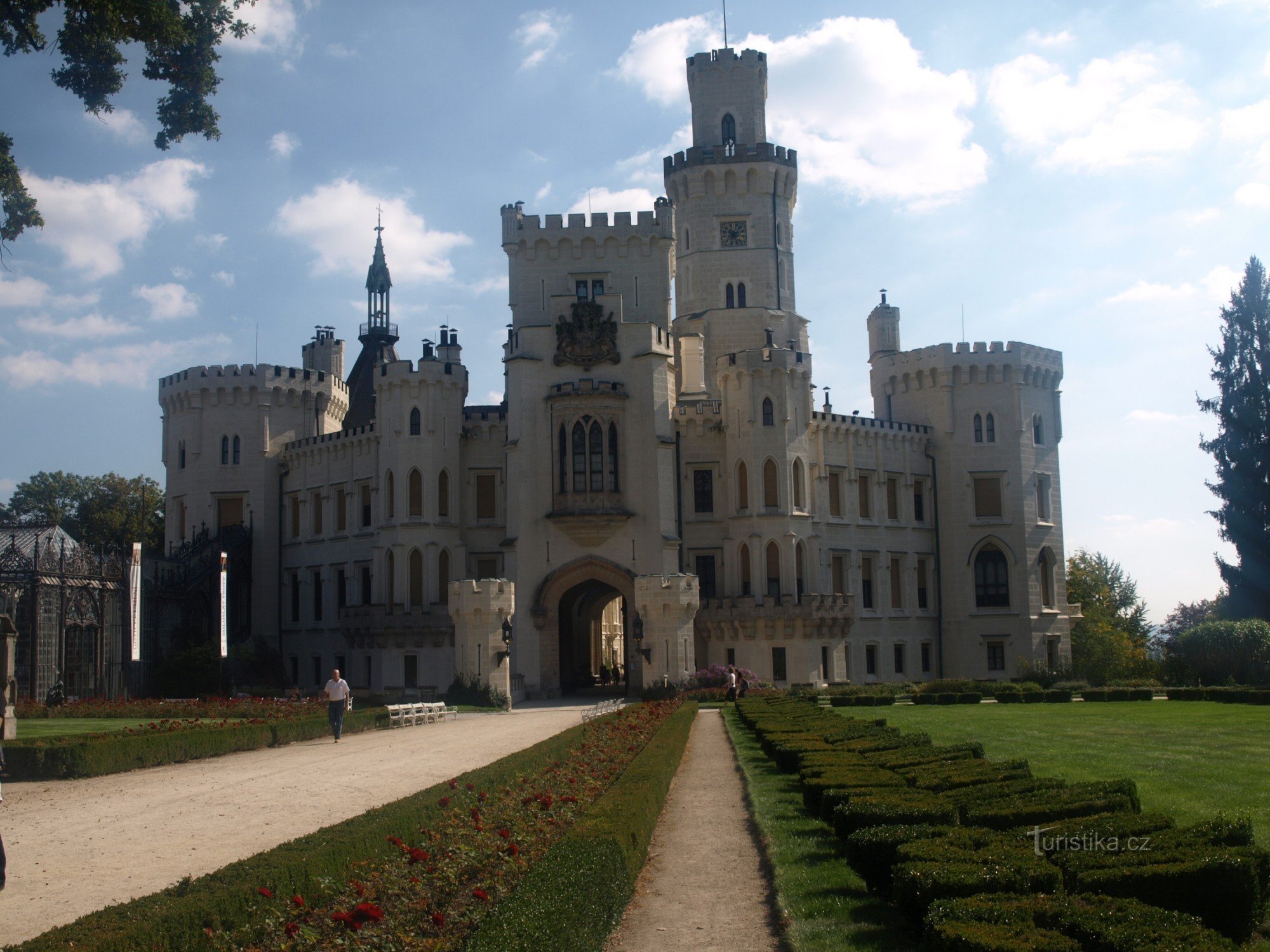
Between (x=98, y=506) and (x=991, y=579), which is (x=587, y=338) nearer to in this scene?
(x=991, y=579)

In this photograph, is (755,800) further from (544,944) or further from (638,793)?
(544,944)

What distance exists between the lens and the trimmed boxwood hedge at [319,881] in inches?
310

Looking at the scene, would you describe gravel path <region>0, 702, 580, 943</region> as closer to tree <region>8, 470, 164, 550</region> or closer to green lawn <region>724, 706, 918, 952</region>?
green lawn <region>724, 706, 918, 952</region>

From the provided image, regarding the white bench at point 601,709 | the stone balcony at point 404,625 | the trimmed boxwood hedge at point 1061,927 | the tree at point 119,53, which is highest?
the tree at point 119,53

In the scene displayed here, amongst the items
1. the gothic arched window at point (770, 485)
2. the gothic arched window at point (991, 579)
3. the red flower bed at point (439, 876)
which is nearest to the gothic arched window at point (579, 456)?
the gothic arched window at point (770, 485)

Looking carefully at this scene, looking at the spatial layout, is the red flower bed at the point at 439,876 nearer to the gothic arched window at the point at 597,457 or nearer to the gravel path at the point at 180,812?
the gravel path at the point at 180,812

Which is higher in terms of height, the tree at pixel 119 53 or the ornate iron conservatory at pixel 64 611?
the tree at pixel 119 53

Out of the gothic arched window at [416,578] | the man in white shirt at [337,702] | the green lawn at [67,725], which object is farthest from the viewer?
the gothic arched window at [416,578]

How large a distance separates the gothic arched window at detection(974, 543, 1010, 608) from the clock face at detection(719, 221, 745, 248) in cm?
1980

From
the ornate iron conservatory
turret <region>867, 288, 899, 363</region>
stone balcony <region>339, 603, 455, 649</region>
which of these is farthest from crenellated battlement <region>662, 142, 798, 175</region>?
the ornate iron conservatory

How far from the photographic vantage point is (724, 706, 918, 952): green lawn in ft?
29.7

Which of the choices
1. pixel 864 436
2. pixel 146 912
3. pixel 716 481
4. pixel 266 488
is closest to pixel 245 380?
pixel 266 488

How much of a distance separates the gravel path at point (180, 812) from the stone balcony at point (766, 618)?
2267cm

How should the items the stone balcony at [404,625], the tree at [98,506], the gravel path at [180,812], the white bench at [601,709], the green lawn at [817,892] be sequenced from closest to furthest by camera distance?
the green lawn at [817,892], the gravel path at [180,812], the white bench at [601,709], the stone balcony at [404,625], the tree at [98,506]
